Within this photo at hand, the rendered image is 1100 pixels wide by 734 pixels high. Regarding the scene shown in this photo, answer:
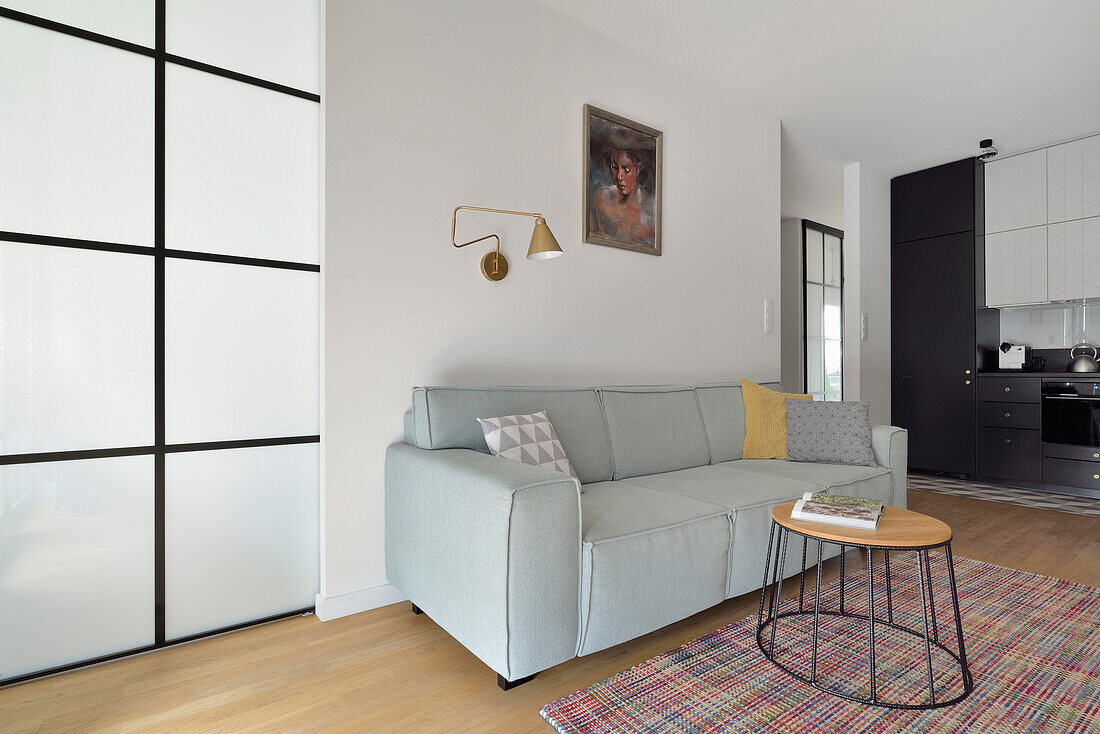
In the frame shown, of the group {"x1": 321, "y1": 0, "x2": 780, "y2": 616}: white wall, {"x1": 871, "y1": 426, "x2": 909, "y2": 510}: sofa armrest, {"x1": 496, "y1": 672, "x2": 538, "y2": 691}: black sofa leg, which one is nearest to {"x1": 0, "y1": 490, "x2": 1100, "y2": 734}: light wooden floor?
{"x1": 496, "y1": 672, "x2": 538, "y2": 691}: black sofa leg

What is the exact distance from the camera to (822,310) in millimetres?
7199

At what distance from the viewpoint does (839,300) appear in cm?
750

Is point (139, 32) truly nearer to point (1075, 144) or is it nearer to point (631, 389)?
point (631, 389)

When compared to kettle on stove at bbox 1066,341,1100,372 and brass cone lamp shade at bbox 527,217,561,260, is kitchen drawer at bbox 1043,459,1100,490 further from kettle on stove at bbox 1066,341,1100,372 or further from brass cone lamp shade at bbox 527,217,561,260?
brass cone lamp shade at bbox 527,217,561,260

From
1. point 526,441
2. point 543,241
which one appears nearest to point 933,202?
point 543,241

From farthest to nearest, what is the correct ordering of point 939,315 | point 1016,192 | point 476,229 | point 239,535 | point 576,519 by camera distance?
point 939,315 < point 1016,192 < point 476,229 < point 239,535 < point 576,519

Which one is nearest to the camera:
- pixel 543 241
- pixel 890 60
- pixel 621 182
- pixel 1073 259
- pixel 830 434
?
pixel 543 241

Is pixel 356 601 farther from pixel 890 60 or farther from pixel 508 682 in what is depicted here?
pixel 890 60

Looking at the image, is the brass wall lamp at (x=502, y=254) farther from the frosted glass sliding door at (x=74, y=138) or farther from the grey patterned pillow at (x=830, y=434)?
the grey patterned pillow at (x=830, y=434)

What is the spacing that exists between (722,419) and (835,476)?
663mm

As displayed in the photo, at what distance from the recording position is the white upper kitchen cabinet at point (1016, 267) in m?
4.54

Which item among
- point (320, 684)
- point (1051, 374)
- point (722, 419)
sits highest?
point (1051, 374)

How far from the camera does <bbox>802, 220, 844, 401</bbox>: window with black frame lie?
275 inches

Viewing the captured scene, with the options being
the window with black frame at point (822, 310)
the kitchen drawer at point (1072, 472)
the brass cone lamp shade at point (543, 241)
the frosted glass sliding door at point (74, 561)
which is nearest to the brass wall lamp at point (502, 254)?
the brass cone lamp shade at point (543, 241)
